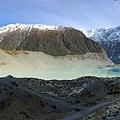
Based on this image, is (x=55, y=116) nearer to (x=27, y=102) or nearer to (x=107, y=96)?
(x=27, y=102)

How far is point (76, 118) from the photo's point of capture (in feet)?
82.9

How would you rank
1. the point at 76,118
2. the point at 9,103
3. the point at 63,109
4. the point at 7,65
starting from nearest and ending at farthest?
the point at 76,118 → the point at 9,103 → the point at 63,109 → the point at 7,65

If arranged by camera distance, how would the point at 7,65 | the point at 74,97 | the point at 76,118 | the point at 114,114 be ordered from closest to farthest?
the point at 114,114
the point at 76,118
the point at 74,97
the point at 7,65

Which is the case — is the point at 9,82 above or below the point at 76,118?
above

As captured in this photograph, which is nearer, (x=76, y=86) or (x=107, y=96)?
(x=107, y=96)

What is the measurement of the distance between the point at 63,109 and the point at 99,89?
10.7 meters

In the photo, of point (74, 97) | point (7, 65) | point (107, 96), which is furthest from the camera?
point (7, 65)

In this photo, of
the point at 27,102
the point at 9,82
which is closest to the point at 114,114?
the point at 27,102

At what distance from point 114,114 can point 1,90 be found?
11.7m

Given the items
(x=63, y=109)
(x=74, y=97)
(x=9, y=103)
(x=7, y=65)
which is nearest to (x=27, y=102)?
(x=9, y=103)

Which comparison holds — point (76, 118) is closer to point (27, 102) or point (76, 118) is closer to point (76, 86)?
point (27, 102)

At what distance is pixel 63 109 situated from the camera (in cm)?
2931

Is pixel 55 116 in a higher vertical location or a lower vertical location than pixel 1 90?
lower

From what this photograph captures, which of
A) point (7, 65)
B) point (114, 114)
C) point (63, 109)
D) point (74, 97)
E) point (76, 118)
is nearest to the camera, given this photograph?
point (114, 114)
